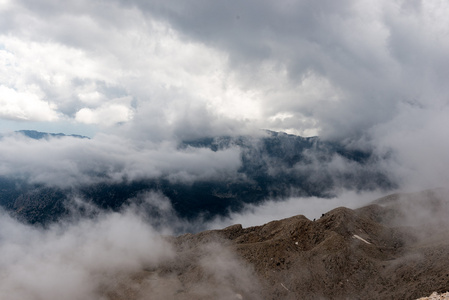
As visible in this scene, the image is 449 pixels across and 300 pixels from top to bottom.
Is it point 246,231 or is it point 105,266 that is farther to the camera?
point 246,231

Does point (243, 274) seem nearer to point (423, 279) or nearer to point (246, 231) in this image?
point (246, 231)

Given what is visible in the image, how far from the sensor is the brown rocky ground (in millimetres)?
112056

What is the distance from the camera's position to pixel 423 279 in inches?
4013

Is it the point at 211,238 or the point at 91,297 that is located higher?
the point at 211,238

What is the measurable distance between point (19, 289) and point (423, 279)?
607 ft

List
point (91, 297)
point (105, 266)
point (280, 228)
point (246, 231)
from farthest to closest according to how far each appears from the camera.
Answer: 1. point (246, 231)
2. point (280, 228)
3. point (105, 266)
4. point (91, 297)

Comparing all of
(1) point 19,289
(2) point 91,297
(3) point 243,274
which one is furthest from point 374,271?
(1) point 19,289

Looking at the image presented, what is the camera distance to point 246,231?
18962 centimetres

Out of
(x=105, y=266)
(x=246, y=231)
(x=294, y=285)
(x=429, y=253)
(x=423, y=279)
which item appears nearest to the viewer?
(x=423, y=279)

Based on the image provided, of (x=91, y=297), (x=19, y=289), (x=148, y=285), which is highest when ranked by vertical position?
(x=148, y=285)

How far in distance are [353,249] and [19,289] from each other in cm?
16920

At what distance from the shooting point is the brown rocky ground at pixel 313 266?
11206 centimetres

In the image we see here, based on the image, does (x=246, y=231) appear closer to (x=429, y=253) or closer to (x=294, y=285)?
(x=294, y=285)

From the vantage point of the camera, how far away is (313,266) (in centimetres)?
13050
